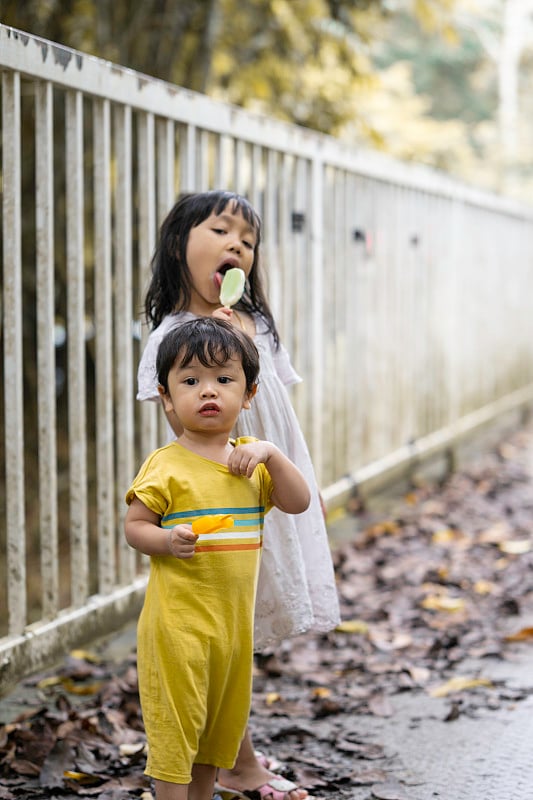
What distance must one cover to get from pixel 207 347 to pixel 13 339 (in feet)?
3.60

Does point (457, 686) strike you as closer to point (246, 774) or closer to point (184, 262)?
point (246, 774)

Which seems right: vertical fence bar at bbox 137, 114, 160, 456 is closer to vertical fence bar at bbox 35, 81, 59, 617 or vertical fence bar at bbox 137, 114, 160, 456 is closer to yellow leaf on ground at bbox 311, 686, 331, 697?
vertical fence bar at bbox 35, 81, 59, 617

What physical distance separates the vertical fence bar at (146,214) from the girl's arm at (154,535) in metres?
1.71

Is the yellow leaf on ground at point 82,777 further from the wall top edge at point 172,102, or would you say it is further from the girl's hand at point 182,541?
the wall top edge at point 172,102

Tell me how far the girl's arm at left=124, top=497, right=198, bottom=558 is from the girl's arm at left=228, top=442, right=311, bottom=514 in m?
0.19

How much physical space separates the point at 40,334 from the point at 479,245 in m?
6.17

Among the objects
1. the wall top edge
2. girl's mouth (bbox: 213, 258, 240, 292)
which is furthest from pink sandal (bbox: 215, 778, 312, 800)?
the wall top edge

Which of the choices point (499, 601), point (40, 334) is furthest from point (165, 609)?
point (499, 601)

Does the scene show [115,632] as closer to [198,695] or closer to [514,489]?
[198,695]

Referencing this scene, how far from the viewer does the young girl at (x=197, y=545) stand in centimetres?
241

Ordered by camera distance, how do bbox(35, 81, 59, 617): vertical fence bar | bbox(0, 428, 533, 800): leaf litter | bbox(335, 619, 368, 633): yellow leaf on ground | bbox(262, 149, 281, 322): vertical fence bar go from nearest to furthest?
bbox(0, 428, 533, 800): leaf litter
bbox(35, 81, 59, 617): vertical fence bar
bbox(335, 619, 368, 633): yellow leaf on ground
bbox(262, 149, 281, 322): vertical fence bar

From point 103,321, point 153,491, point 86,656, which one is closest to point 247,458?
point 153,491

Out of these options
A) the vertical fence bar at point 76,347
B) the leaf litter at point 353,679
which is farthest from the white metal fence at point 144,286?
the leaf litter at point 353,679

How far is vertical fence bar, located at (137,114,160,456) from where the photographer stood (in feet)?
13.4
